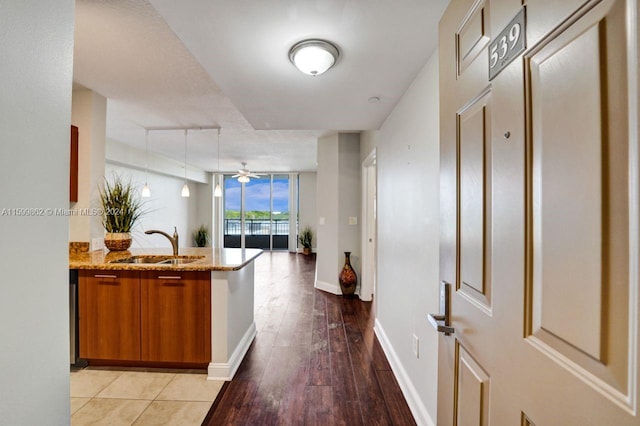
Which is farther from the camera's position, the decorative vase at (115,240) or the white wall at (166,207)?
the white wall at (166,207)

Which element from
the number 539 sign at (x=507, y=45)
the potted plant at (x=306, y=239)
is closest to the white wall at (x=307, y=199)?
the potted plant at (x=306, y=239)

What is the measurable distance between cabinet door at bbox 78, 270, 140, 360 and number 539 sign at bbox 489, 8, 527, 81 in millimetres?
2660

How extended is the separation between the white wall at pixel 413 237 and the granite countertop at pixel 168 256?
131cm

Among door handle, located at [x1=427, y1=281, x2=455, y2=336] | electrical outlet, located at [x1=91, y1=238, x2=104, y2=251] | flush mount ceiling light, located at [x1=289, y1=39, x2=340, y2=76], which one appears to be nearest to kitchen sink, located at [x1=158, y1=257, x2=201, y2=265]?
electrical outlet, located at [x1=91, y1=238, x2=104, y2=251]

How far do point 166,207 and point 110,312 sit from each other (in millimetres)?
5910

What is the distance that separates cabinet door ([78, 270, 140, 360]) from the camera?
239cm

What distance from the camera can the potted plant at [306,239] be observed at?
9280mm

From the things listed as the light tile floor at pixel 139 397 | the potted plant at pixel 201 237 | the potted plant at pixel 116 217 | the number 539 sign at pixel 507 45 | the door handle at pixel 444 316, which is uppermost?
the number 539 sign at pixel 507 45

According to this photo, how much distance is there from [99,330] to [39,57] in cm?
244

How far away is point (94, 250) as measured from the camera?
9.70 ft

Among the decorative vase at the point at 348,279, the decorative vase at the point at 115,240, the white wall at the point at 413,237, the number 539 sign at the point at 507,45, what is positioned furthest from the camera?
the decorative vase at the point at 348,279

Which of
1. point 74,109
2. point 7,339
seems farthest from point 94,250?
point 7,339

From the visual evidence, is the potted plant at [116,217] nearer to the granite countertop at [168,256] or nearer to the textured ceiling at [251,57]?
the granite countertop at [168,256]

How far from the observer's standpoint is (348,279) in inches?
178
